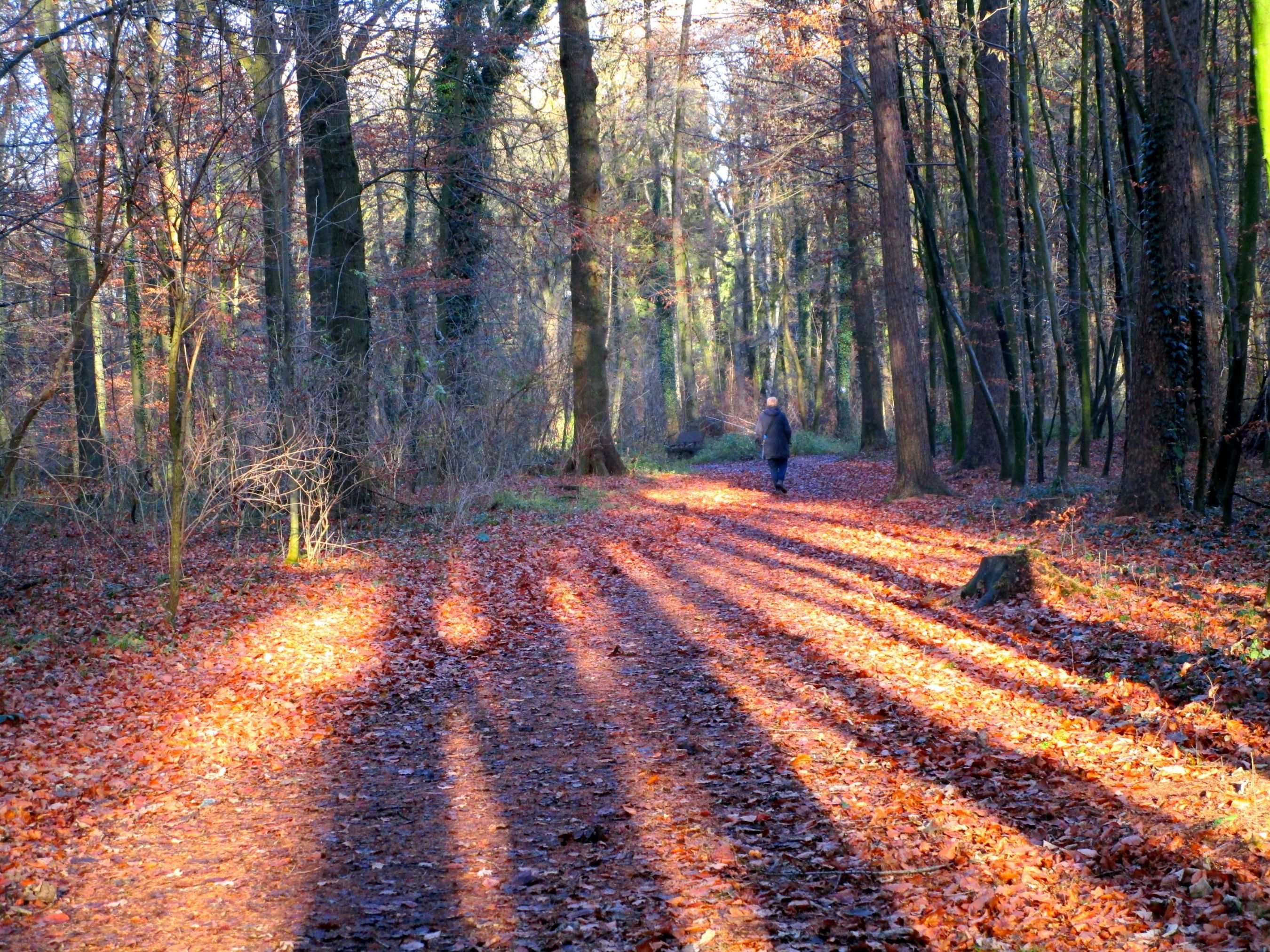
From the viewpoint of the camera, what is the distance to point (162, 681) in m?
7.58

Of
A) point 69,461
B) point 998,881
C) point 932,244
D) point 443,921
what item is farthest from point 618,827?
point 932,244

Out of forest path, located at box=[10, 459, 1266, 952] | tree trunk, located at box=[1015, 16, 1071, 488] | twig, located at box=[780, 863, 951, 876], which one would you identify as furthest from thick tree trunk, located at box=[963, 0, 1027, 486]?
twig, located at box=[780, 863, 951, 876]

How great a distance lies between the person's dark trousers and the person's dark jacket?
0.22 feet

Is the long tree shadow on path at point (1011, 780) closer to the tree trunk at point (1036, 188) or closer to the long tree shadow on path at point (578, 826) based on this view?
the long tree shadow on path at point (578, 826)

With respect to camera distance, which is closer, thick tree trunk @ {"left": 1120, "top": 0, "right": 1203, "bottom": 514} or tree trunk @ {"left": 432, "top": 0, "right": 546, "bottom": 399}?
thick tree trunk @ {"left": 1120, "top": 0, "right": 1203, "bottom": 514}

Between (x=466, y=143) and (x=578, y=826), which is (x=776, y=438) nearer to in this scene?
(x=466, y=143)

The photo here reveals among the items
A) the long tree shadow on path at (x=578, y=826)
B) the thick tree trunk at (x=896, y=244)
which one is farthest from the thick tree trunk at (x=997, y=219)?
the long tree shadow on path at (x=578, y=826)

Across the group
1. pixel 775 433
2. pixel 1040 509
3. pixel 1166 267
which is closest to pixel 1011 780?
pixel 1166 267

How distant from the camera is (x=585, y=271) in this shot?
2048 centimetres

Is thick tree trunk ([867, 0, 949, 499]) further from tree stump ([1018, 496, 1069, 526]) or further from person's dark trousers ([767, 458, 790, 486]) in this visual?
person's dark trousers ([767, 458, 790, 486])

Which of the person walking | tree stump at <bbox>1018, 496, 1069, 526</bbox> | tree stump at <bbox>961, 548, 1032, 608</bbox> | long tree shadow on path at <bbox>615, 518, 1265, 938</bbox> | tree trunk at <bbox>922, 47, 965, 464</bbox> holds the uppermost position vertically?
tree trunk at <bbox>922, 47, 965, 464</bbox>

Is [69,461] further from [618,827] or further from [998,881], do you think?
[998,881]

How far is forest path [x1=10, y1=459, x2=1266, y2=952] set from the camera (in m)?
3.96

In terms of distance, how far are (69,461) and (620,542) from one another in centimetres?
891
